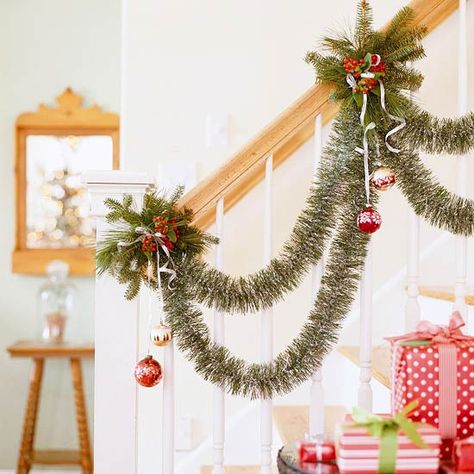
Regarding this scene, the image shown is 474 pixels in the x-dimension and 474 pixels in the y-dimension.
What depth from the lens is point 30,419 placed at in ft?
12.4

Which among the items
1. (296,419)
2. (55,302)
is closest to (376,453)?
(296,419)

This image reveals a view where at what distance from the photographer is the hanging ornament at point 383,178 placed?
169 cm

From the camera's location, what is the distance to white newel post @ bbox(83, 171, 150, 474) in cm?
178

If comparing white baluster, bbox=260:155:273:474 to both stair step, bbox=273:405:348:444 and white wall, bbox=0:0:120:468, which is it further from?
white wall, bbox=0:0:120:468

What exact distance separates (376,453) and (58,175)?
3157 millimetres

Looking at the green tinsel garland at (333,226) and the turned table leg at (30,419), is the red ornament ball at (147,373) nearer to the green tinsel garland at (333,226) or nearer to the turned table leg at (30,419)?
the green tinsel garland at (333,226)

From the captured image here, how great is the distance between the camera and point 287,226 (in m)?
2.62

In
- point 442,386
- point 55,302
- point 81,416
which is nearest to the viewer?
Result: point 442,386

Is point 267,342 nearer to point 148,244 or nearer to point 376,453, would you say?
point 148,244

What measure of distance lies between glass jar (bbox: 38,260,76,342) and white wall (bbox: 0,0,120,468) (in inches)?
2.9

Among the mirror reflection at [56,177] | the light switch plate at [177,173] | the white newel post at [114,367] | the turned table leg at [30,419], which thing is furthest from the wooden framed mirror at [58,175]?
the white newel post at [114,367]

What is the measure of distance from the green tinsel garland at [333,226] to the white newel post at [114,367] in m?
0.08

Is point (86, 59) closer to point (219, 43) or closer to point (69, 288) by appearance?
point (69, 288)

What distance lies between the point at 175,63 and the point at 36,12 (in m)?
1.75
